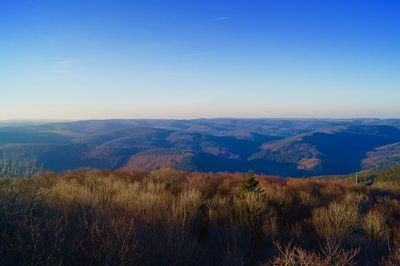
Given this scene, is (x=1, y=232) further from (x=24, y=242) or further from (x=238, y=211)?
(x=238, y=211)

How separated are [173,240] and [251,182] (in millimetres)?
6063

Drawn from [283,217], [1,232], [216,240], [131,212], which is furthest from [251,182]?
[1,232]

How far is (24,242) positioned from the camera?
5.10 m

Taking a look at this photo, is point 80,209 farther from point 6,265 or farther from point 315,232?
point 315,232

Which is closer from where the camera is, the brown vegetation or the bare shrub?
the brown vegetation

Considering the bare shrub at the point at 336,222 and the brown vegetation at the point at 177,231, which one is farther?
the bare shrub at the point at 336,222

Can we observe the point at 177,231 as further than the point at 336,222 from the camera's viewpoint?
No

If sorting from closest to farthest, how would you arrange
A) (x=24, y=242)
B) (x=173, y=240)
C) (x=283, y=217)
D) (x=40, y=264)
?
(x=40, y=264) → (x=24, y=242) → (x=173, y=240) → (x=283, y=217)

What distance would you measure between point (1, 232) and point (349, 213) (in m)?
8.80

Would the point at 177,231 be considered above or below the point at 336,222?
above

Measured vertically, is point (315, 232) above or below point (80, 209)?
below

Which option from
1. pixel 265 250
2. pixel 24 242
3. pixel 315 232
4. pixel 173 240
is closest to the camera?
pixel 24 242

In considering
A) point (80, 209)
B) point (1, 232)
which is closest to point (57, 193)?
point (80, 209)

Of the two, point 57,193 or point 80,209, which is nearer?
point 80,209
